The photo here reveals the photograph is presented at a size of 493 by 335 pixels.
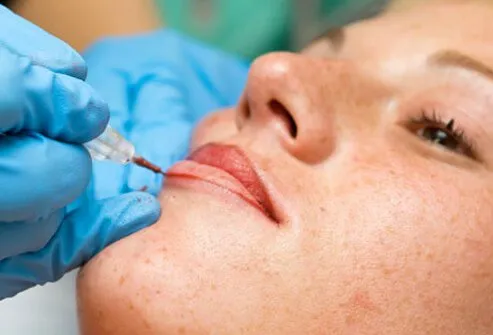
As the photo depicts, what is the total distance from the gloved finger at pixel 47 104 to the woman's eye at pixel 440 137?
0.46 metres

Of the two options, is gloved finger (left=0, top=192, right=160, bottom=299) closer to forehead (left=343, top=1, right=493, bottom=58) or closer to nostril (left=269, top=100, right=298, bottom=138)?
nostril (left=269, top=100, right=298, bottom=138)

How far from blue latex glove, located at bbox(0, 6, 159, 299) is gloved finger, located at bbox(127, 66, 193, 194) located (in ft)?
1.01

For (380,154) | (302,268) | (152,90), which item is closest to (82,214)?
(302,268)

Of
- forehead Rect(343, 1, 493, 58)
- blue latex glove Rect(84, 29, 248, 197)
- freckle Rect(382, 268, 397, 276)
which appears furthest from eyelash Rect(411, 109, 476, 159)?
blue latex glove Rect(84, 29, 248, 197)

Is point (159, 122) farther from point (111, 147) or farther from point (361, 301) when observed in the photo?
point (361, 301)

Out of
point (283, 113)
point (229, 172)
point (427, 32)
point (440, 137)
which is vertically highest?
point (427, 32)

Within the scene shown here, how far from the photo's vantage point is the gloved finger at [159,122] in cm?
142

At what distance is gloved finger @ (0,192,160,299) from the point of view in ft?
3.08

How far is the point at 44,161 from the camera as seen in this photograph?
32.0 inches

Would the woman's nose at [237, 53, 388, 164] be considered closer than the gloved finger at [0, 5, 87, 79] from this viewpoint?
No

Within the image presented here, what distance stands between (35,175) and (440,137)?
57 centimetres

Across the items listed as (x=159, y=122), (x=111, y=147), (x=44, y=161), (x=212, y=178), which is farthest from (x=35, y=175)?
(x=159, y=122)

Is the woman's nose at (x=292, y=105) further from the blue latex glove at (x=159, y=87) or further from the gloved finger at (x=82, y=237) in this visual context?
the blue latex glove at (x=159, y=87)

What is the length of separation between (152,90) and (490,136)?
2.86 ft
